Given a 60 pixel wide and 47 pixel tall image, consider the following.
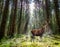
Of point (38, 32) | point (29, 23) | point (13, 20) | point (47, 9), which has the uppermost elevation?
point (47, 9)

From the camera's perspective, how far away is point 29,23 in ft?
16.0

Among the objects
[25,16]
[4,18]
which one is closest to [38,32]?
[25,16]

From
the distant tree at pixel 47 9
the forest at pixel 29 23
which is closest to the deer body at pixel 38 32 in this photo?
the forest at pixel 29 23

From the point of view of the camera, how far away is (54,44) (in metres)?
4.70

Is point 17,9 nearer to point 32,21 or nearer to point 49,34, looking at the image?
point 32,21

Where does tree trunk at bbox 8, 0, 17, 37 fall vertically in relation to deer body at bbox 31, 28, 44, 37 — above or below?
above

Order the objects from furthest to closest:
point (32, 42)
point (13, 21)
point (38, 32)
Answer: point (13, 21)
point (38, 32)
point (32, 42)

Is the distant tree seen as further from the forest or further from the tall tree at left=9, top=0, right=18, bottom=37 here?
the tall tree at left=9, top=0, right=18, bottom=37

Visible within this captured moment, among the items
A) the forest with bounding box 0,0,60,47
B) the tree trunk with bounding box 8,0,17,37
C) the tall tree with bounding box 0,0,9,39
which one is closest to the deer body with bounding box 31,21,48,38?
the forest with bounding box 0,0,60,47

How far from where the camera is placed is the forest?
478 cm

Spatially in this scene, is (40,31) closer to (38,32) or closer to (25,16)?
(38,32)

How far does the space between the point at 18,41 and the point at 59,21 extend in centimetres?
119

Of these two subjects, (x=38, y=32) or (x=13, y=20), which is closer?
(x=38, y=32)

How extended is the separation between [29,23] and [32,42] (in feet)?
1.67
